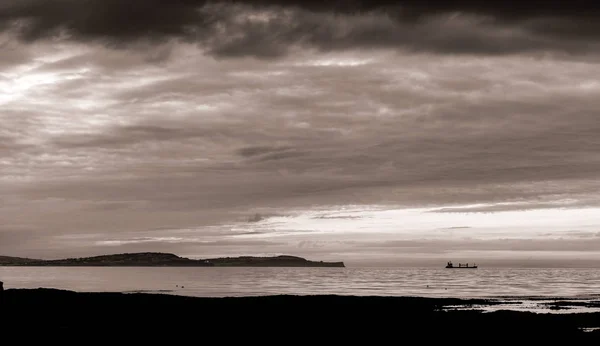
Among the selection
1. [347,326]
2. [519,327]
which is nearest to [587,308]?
[519,327]

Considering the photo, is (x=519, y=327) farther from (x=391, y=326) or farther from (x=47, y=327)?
(x=47, y=327)

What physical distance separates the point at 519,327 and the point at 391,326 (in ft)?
24.3

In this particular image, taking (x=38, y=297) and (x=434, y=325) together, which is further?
(x=38, y=297)

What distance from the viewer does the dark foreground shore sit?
1387 inches

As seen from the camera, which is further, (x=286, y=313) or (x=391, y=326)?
(x=286, y=313)

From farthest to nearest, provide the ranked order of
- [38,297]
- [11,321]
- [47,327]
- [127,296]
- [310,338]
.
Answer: [127,296]
[38,297]
[11,321]
[47,327]
[310,338]

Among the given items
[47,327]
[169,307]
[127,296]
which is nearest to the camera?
[47,327]


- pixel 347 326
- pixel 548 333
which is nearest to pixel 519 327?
pixel 548 333

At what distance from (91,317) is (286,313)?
13.8 metres

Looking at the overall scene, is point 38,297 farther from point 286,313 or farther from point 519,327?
point 519,327

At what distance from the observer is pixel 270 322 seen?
4259cm

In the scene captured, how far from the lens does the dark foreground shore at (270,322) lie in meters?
35.2

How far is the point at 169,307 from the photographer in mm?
53312

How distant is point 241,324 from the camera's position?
135 ft
